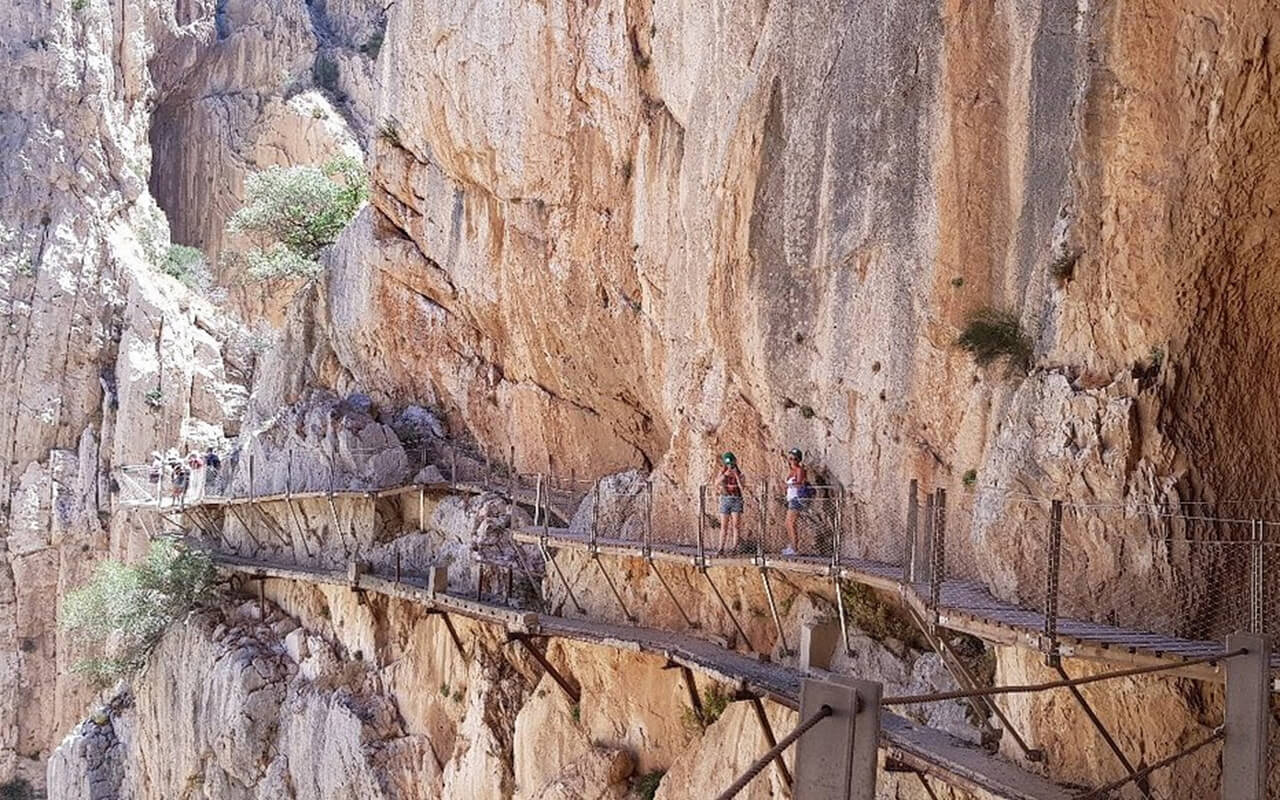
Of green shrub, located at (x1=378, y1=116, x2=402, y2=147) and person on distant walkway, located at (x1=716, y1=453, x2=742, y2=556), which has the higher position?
green shrub, located at (x1=378, y1=116, x2=402, y2=147)

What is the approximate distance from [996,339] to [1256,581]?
411 cm

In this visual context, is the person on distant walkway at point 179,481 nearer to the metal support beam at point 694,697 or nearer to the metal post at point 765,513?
the metal support beam at point 694,697

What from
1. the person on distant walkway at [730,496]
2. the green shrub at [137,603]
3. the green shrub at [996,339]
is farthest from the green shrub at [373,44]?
the green shrub at [996,339]

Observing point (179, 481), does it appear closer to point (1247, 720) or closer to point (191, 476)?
point (191, 476)

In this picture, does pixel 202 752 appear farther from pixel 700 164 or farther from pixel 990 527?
pixel 990 527

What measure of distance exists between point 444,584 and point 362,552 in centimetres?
625

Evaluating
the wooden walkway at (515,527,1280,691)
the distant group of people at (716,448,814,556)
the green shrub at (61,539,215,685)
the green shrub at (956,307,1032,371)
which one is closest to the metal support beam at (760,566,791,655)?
the distant group of people at (716,448,814,556)

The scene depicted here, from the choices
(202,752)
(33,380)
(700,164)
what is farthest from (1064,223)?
(33,380)

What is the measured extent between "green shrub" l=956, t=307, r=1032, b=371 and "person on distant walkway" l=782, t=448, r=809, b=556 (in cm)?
309

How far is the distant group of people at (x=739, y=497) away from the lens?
47.8 ft

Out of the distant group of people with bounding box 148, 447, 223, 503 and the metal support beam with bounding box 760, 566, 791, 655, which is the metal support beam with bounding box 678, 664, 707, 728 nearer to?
the metal support beam with bounding box 760, 566, 791, 655

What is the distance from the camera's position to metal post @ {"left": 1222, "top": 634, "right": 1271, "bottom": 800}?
24.6 feet

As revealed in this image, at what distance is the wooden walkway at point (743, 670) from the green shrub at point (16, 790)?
69.7ft

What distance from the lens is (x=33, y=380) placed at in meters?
41.7
